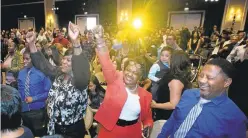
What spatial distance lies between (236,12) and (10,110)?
1090cm

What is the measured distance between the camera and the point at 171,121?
5.32 feet

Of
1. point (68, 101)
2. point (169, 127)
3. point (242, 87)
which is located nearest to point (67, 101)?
point (68, 101)

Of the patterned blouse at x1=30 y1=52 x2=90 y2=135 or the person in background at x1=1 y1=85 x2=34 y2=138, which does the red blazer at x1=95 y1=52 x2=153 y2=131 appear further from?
the person in background at x1=1 y1=85 x2=34 y2=138

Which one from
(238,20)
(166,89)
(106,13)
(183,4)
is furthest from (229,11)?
(166,89)

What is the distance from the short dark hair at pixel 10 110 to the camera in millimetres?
962

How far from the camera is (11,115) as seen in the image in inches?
38.5

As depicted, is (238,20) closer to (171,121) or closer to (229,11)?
(229,11)

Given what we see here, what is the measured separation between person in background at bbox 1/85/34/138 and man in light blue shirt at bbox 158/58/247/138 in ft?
3.41

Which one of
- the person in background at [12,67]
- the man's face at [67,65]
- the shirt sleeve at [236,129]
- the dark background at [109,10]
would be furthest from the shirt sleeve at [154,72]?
the dark background at [109,10]

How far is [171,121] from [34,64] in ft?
4.82

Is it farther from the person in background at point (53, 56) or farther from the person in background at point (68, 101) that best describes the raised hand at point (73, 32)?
the person in background at point (53, 56)

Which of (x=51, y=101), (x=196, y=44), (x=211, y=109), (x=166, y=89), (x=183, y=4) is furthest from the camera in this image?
(x=183, y=4)

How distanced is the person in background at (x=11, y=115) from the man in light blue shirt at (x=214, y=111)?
1039 mm

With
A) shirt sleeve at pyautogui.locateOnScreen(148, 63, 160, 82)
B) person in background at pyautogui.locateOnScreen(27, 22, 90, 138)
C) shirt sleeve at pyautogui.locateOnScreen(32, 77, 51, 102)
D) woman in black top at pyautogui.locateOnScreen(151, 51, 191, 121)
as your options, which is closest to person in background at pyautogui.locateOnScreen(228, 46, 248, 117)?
shirt sleeve at pyautogui.locateOnScreen(148, 63, 160, 82)
